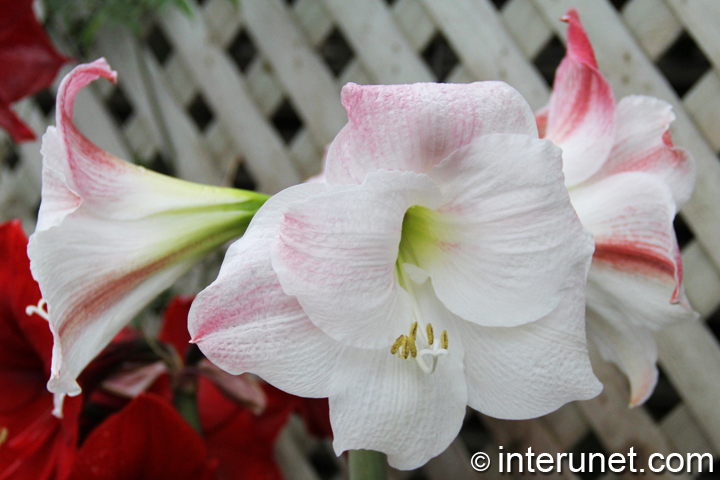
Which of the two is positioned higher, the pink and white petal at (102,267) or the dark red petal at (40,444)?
the pink and white petal at (102,267)

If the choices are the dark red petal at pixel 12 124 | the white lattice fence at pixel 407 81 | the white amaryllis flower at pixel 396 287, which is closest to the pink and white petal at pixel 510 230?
the white amaryllis flower at pixel 396 287

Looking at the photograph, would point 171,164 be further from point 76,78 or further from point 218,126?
point 76,78

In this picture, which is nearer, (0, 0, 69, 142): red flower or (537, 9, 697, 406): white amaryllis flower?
(537, 9, 697, 406): white amaryllis flower

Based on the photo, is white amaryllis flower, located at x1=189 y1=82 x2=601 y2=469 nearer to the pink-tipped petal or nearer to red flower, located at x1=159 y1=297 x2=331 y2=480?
the pink-tipped petal

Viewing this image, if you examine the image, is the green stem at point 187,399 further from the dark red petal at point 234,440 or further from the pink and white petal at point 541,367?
the pink and white petal at point 541,367

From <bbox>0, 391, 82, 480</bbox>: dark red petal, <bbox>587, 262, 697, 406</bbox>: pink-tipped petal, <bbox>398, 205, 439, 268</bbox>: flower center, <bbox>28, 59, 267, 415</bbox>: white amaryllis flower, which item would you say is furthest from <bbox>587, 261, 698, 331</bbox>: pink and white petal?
<bbox>0, 391, 82, 480</bbox>: dark red petal

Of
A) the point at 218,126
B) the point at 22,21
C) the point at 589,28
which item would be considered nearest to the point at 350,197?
the point at 22,21

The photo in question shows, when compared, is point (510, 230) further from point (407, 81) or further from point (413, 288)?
point (407, 81)
